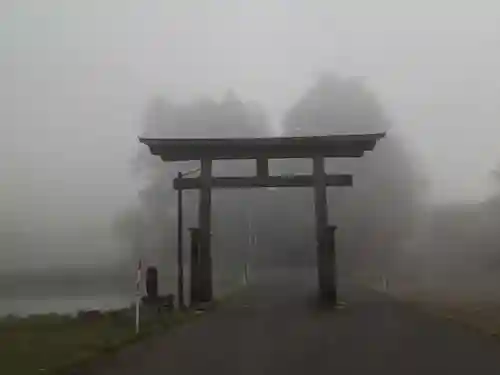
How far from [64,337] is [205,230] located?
8.04 m

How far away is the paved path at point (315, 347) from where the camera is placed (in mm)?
7496

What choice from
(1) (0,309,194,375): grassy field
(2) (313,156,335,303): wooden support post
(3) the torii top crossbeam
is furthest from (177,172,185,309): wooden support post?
(1) (0,309,194,375): grassy field

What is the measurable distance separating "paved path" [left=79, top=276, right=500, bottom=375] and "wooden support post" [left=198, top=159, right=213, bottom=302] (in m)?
4.45

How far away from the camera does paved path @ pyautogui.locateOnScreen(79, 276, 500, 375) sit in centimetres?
750

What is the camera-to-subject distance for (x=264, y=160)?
753 inches

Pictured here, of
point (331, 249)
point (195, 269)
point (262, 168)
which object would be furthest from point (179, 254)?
point (331, 249)

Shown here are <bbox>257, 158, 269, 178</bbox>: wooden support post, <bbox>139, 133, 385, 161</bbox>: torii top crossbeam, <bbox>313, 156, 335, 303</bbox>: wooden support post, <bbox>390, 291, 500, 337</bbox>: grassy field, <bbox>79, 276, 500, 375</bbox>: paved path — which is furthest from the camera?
<bbox>257, 158, 269, 178</bbox>: wooden support post

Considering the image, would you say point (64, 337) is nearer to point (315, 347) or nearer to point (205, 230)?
point (315, 347)

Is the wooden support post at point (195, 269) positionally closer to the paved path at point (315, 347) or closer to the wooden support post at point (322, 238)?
the wooden support post at point (322, 238)

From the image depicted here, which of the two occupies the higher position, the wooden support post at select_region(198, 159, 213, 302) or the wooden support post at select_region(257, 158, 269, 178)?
the wooden support post at select_region(257, 158, 269, 178)

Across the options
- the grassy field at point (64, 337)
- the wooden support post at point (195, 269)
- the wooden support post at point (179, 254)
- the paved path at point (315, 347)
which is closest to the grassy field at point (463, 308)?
the paved path at point (315, 347)

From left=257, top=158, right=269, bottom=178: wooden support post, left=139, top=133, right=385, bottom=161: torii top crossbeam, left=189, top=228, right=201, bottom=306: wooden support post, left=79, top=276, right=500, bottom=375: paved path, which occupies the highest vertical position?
left=139, top=133, right=385, bottom=161: torii top crossbeam

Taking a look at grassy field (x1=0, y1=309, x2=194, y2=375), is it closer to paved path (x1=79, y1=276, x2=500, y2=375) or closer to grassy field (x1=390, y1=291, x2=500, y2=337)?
paved path (x1=79, y1=276, x2=500, y2=375)

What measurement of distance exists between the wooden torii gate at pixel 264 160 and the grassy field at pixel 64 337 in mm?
4181
